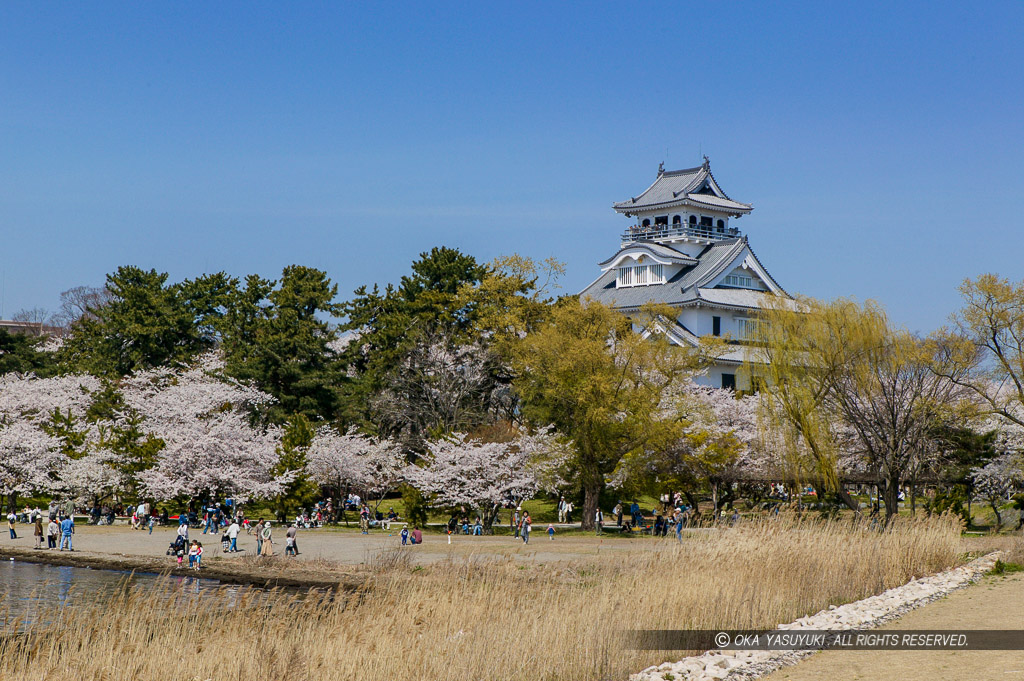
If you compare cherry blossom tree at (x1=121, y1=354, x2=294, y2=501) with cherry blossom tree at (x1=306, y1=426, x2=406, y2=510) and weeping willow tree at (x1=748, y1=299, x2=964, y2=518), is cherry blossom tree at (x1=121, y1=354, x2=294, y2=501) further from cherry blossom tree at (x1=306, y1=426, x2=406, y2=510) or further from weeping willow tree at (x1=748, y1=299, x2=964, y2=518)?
weeping willow tree at (x1=748, y1=299, x2=964, y2=518)

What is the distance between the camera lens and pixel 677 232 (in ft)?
269

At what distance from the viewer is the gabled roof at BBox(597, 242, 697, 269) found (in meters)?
78.2

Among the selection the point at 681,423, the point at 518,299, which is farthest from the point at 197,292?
the point at 681,423

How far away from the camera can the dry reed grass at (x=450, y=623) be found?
11.2 meters

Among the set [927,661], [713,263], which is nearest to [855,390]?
[927,661]

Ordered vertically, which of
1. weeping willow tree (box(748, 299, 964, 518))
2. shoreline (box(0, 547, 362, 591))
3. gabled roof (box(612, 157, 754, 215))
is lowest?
shoreline (box(0, 547, 362, 591))

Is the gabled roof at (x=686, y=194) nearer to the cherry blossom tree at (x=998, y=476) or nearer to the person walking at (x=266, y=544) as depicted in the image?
the cherry blossom tree at (x=998, y=476)

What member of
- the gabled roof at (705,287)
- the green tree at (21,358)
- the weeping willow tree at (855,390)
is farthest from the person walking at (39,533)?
the gabled roof at (705,287)

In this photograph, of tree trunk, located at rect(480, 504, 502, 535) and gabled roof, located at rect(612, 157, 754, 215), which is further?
gabled roof, located at rect(612, 157, 754, 215)

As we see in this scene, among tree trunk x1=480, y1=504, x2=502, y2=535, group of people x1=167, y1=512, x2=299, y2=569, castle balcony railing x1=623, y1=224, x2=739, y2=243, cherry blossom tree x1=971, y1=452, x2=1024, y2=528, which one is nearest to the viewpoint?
group of people x1=167, y1=512, x2=299, y2=569

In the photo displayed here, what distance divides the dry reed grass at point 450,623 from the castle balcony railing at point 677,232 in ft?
211

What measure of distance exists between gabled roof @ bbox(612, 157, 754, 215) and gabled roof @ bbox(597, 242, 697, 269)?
4.77 meters

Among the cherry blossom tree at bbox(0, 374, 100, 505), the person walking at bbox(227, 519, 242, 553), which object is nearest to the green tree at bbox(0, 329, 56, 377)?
the cherry blossom tree at bbox(0, 374, 100, 505)

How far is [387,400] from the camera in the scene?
51.7 m
